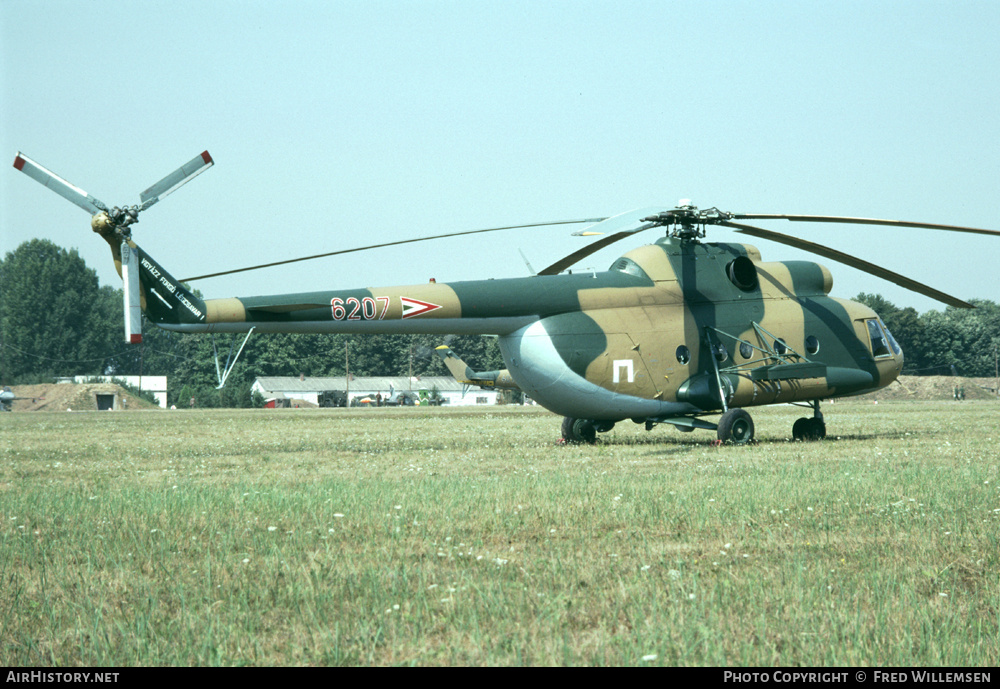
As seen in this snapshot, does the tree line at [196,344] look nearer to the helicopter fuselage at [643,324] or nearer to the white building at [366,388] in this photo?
the white building at [366,388]

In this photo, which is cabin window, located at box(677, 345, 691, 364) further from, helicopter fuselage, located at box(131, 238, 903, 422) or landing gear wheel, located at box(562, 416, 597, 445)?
landing gear wheel, located at box(562, 416, 597, 445)

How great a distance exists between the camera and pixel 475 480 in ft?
35.3

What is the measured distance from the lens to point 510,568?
593 centimetres

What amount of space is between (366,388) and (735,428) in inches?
3729

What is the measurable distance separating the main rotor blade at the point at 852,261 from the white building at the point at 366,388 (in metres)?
82.8

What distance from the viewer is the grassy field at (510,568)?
432 centimetres

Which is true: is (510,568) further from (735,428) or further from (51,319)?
(51,319)

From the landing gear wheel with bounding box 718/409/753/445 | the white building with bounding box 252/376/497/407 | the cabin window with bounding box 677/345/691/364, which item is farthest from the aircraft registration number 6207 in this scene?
the white building with bounding box 252/376/497/407

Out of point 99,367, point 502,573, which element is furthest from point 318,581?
point 99,367

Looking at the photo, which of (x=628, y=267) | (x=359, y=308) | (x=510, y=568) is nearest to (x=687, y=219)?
(x=628, y=267)

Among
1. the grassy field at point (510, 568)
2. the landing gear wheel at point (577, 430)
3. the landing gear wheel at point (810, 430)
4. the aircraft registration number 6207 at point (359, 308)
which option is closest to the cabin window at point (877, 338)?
the landing gear wheel at point (810, 430)

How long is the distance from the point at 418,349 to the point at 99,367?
41091 millimetres

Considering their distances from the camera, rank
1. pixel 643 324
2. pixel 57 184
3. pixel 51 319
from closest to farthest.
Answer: pixel 57 184
pixel 643 324
pixel 51 319

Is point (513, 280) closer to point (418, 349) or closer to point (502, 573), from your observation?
point (502, 573)
